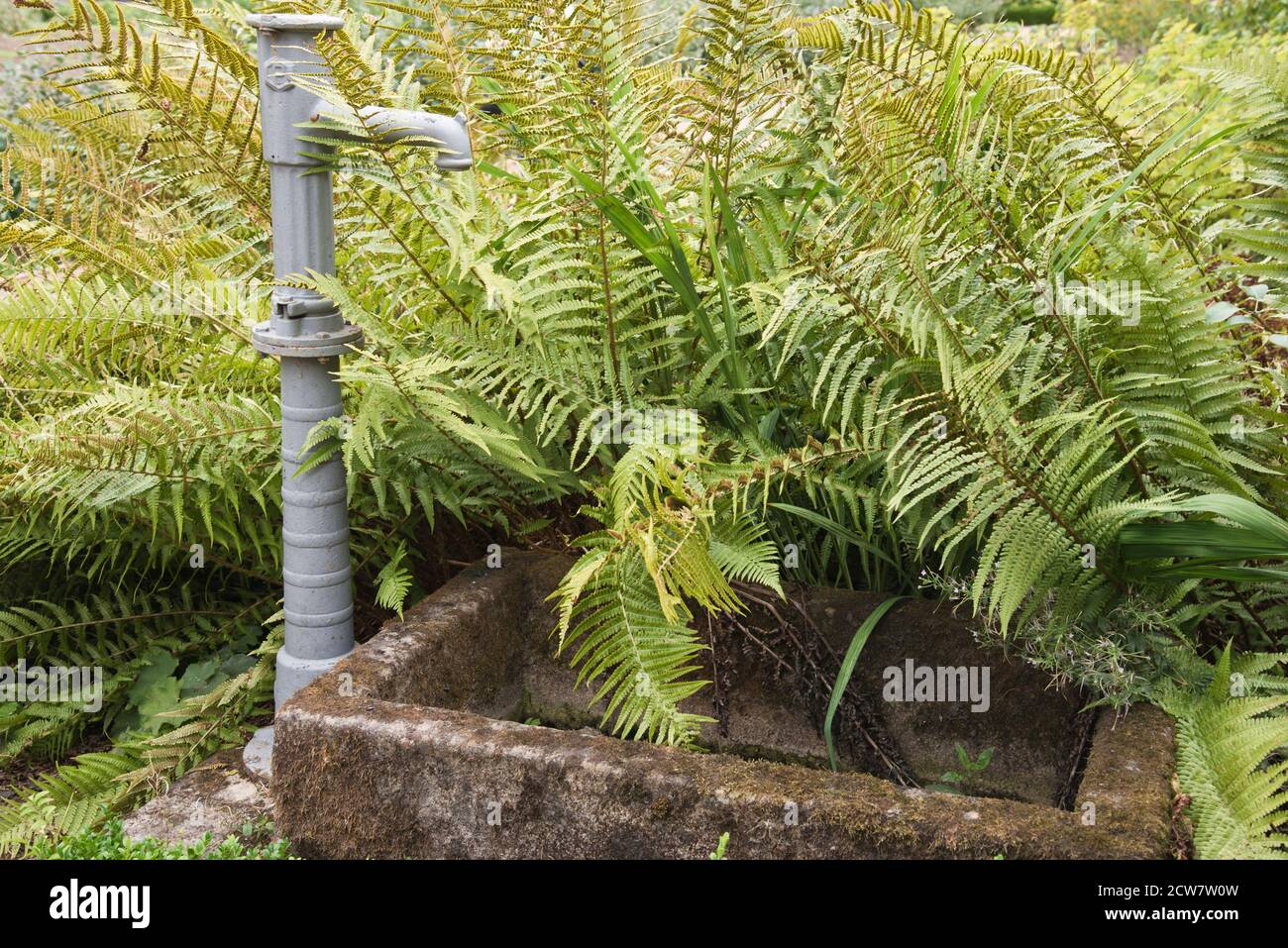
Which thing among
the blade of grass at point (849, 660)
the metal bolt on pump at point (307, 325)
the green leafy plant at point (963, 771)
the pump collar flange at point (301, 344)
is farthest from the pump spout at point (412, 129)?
the green leafy plant at point (963, 771)

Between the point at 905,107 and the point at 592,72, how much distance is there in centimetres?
55

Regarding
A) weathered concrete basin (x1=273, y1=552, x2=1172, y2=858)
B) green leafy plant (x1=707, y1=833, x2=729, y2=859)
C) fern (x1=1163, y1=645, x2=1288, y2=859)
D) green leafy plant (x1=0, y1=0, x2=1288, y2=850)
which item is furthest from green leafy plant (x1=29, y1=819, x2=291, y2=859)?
fern (x1=1163, y1=645, x2=1288, y2=859)

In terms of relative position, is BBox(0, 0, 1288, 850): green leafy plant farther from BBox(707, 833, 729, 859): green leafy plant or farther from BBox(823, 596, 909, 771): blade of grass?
BBox(707, 833, 729, 859): green leafy plant

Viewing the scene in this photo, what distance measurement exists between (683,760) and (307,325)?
3.15ft

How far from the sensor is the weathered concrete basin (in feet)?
5.39

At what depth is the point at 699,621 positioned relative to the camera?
233 cm

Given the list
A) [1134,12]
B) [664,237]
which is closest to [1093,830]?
[664,237]

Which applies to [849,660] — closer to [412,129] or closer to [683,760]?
[683,760]

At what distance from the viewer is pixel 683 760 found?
1773 millimetres

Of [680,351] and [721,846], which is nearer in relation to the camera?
[721,846]

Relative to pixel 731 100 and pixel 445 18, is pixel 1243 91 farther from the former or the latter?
pixel 445 18

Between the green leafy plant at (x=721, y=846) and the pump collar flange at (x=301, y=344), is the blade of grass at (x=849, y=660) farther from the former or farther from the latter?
the pump collar flange at (x=301, y=344)

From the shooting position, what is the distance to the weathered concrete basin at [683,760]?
5.39 ft

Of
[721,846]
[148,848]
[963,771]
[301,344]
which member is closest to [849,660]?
[963,771]
